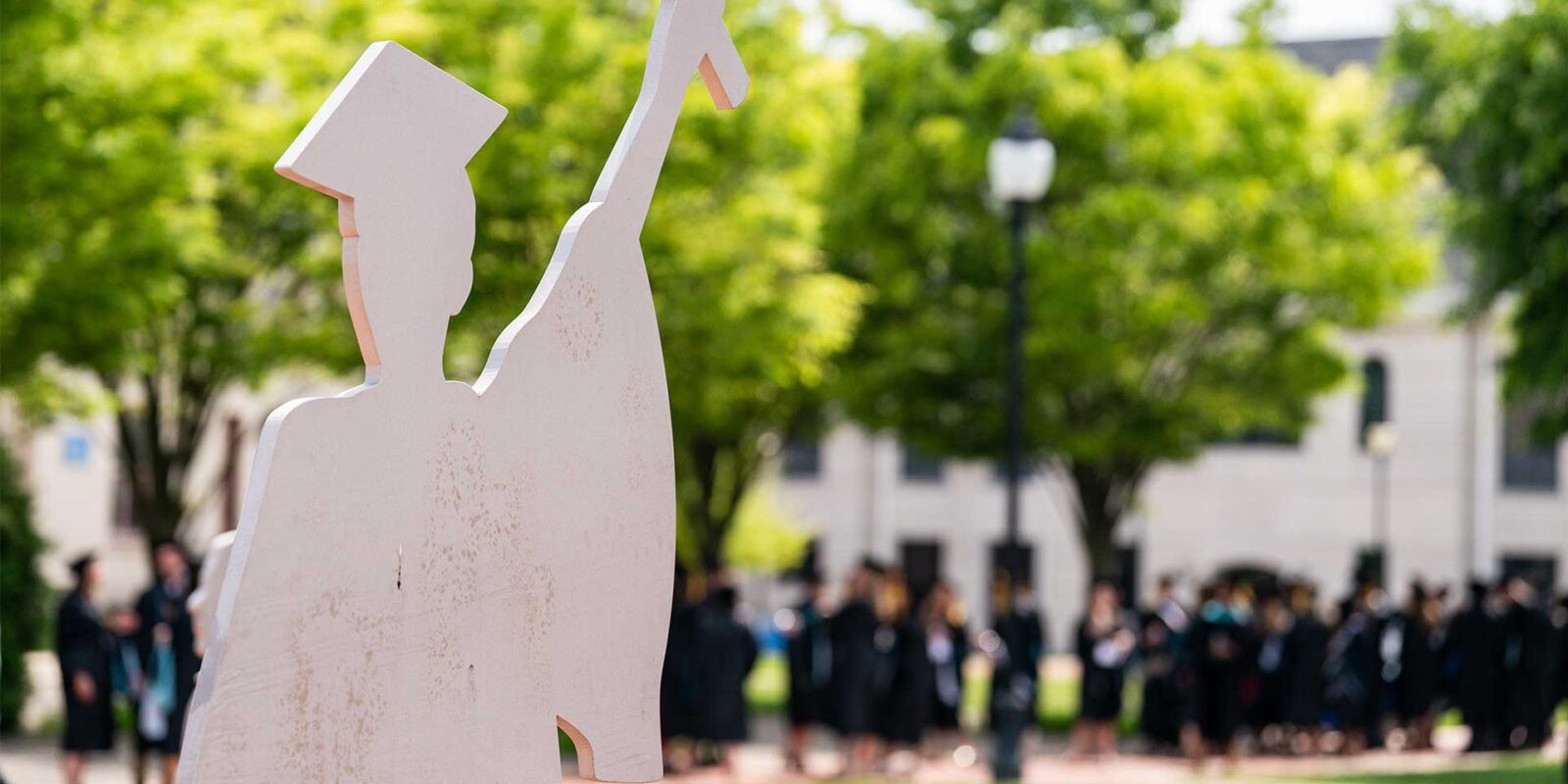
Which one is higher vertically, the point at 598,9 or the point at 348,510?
the point at 598,9

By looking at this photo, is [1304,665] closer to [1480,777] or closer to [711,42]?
[1480,777]

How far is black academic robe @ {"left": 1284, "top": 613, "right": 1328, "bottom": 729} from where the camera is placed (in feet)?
65.9

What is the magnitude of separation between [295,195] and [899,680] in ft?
27.7

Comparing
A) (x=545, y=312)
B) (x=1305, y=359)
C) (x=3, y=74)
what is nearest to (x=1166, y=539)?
(x=1305, y=359)

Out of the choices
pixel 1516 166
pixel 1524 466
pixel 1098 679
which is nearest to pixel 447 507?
pixel 1098 679

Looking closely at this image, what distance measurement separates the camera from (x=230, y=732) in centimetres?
404

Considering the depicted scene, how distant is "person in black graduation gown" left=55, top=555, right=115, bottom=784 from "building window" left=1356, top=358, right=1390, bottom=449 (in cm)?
3193

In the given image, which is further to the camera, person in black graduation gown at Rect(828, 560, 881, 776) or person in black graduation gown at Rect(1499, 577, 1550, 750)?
person in black graduation gown at Rect(1499, 577, 1550, 750)

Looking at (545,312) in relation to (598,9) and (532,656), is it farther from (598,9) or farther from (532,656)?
(598,9)

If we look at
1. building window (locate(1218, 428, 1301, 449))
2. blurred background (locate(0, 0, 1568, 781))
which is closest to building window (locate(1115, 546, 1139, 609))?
building window (locate(1218, 428, 1301, 449))

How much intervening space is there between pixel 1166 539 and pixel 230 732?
3898 centimetres

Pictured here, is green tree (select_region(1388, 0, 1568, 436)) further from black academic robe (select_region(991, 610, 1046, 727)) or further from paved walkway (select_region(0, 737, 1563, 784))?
black academic robe (select_region(991, 610, 1046, 727))

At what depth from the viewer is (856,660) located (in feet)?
57.6

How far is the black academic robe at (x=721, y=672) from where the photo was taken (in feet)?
55.8
